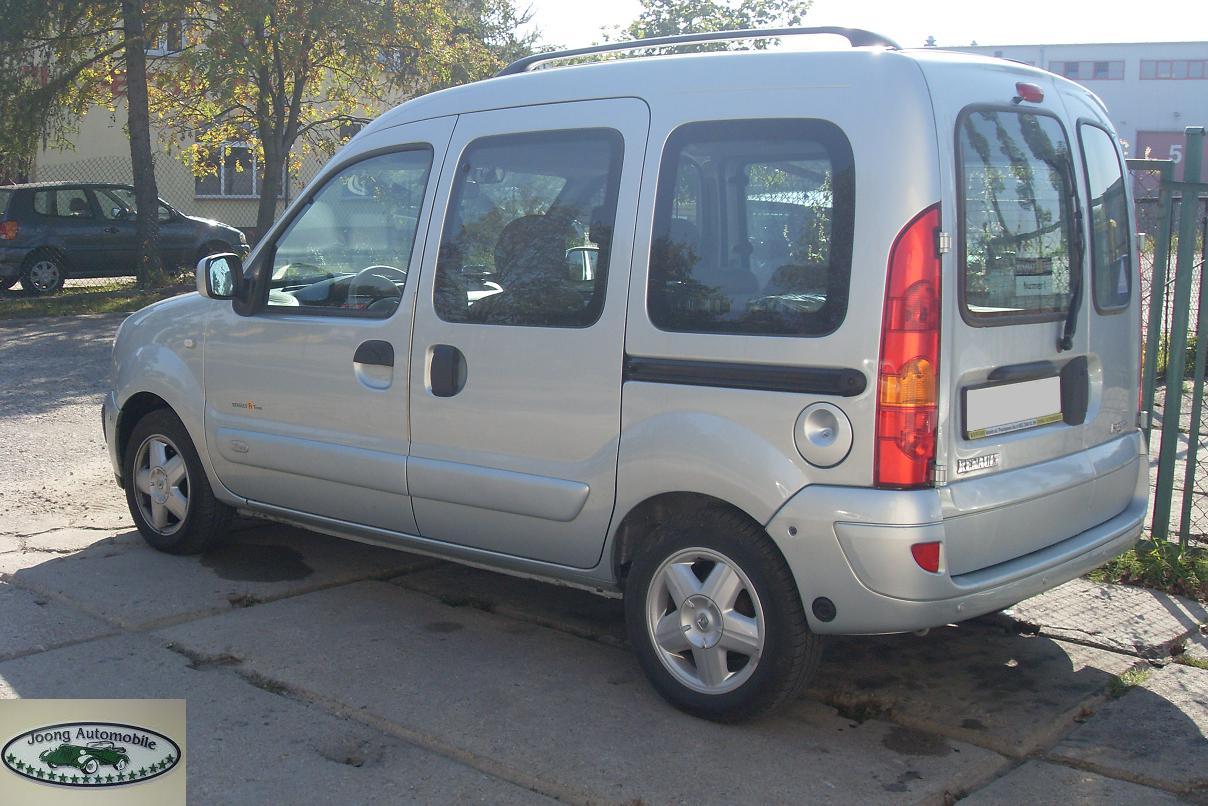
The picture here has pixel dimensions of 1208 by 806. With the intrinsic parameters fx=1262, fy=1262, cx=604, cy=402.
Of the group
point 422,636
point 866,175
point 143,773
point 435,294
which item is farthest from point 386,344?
→ point 143,773

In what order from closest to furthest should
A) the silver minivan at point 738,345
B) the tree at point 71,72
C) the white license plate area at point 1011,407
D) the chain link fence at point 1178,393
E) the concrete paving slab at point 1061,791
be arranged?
the concrete paving slab at point 1061,791 < the silver minivan at point 738,345 < the white license plate area at point 1011,407 < the chain link fence at point 1178,393 < the tree at point 71,72

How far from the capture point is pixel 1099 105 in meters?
4.65

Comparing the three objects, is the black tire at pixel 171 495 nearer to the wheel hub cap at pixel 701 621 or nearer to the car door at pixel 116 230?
the wheel hub cap at pixel 701 621

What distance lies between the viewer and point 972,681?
14.9 ft

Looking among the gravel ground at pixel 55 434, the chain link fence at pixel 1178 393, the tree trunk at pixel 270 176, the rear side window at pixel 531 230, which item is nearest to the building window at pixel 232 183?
the tree trunk at pixel 270 176

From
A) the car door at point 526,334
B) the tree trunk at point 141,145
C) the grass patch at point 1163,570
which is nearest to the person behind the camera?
the car door at point 526,334

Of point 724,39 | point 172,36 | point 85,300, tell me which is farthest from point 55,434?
point 172,36

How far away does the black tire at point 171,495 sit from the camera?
19.2 feet

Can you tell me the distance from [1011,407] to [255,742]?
8.50 ft

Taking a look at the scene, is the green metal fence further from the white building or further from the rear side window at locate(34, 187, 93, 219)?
the white building

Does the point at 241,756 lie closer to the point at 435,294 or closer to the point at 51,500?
the point at 435,294

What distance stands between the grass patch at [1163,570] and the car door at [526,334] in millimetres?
2645

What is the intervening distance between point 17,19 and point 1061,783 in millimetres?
17085

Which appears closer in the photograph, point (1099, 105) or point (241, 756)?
point (241, 756)
